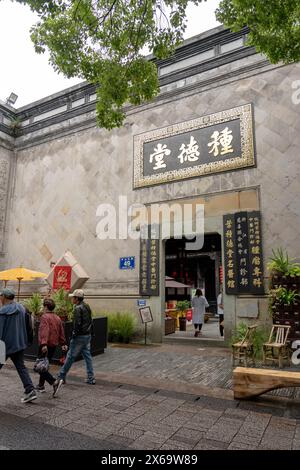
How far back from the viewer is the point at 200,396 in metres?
5.22

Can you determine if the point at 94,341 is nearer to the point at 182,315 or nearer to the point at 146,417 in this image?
the point at 146,417

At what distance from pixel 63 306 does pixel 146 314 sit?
2861 mm

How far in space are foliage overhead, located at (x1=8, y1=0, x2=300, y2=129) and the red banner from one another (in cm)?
→ 481

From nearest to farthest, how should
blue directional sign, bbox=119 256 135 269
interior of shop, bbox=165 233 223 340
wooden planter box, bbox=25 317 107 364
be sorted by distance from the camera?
wooden planter box, bbox=25 317 107 364, blue directional sign, bbox=119 256 135 269, interior of shop, bbox=165 233 223 340

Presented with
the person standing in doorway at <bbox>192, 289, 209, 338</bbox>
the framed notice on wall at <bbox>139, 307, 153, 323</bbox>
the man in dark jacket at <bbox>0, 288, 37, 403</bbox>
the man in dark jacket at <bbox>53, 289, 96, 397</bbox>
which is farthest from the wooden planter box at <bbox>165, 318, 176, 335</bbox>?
the man in dark jacket at <bbox>0, 288, 37, 403</bbox>

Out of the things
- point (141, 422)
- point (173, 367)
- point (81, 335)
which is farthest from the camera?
point (173, 367)

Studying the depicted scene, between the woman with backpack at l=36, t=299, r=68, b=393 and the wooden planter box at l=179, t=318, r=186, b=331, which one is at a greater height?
the woman with backpack at l=36, t=299, r=68, b=393

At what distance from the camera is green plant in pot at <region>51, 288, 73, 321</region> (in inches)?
322

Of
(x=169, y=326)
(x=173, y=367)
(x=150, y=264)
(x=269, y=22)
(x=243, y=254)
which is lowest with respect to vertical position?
(x=173, y=367)

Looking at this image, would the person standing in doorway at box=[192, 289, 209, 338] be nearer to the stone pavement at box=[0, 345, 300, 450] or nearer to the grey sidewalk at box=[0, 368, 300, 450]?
the stone pavement at box=[0, 345, 300, 450]

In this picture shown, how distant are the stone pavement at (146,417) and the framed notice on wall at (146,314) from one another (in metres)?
3.40

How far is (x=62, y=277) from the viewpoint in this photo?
10.1 m

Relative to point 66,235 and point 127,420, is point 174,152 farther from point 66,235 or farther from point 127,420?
point 127,420

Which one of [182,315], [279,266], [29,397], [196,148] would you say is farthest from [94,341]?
[182,315]
